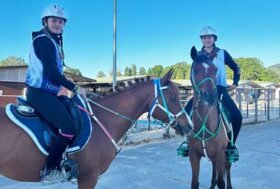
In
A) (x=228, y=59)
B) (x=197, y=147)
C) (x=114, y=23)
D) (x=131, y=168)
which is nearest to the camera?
(x=197, y=147)

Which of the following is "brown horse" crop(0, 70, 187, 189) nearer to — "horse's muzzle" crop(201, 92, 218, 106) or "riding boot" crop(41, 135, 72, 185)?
"riding boot" crop(41, 135, 72, 185)

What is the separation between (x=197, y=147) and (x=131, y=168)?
2.63 m

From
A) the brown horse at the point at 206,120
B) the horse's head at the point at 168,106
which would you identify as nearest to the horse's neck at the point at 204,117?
the brown horse at the point at 206,120

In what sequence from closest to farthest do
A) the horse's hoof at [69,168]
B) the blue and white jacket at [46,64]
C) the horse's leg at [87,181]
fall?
the blue and white jacket at [46,64]
the horse's hoof at [69,168]
the horse's leg at [87,181]

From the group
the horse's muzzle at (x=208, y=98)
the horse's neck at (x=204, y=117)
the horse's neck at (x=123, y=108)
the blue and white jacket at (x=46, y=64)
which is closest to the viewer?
the blue and white jacket at (x=46, y=64)

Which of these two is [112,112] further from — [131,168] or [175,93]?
Result: [131,168]

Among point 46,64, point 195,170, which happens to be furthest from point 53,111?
point 195,170

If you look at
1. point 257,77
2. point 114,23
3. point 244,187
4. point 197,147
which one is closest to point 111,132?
point 197,147

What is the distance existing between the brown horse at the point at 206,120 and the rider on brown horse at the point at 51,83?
1789 millimetres

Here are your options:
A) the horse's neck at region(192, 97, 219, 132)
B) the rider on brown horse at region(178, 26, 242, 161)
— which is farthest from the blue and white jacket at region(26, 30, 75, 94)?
the rider on brown horse at region(178, 26, 242, 161)

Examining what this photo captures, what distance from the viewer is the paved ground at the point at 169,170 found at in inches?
226

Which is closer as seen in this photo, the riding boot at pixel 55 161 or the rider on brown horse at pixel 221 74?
the riding boot at pixel 55 161

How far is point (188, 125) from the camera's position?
3494mm

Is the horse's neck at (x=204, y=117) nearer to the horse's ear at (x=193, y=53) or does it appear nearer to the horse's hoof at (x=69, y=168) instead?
the horse's ear at (x=193, y=53)
